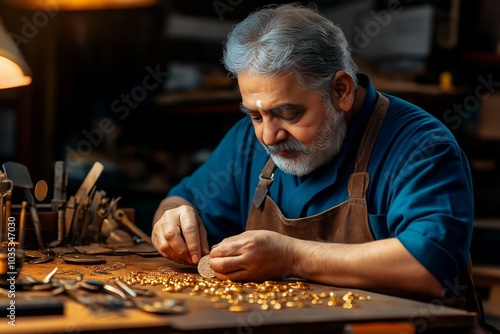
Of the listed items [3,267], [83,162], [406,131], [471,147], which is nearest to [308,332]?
[3,267]

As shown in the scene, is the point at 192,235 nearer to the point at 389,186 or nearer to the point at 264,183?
the point at 264,183

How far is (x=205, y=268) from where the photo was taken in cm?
262

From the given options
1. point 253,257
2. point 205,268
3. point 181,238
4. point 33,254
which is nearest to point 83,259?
point 33,254

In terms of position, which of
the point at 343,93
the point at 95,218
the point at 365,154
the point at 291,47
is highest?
the point at 291,47

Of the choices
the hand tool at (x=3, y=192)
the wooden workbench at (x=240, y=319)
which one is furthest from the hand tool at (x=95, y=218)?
the wooden workbench at (x=240, y=319)

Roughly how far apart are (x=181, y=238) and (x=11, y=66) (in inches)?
37.9

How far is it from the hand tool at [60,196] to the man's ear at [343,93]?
46.8 inches

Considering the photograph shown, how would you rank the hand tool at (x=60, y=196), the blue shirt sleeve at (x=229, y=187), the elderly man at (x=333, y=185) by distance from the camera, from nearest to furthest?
1. the elderly man at (x=333, y=185)
2. the hand tool at (x=60, y=196)
3. the blue shirt sleeve at (x=229, y=187)

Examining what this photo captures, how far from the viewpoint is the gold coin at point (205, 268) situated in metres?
2.59

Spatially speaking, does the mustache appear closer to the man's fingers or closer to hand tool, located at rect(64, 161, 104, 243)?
the man's fingers

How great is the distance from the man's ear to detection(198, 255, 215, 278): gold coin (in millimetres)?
836

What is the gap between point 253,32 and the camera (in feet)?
9.52

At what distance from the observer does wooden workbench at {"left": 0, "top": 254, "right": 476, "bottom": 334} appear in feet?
5.77

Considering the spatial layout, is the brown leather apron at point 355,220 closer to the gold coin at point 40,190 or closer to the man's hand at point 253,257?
the man's hand at point 253,257
